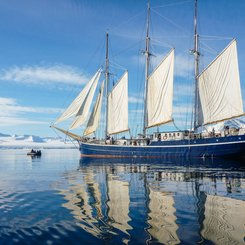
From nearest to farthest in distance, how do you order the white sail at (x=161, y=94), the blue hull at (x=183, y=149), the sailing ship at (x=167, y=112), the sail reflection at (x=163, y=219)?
the sail reflection at (x=163, y=219)
the blue hull at (x=183, y=149)
the sailing ship at (x=167, y=112)
the white sail at (x=161, y=94)

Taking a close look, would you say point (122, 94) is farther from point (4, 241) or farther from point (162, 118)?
point (4, 241)

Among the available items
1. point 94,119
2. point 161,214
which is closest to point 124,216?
point 161,214

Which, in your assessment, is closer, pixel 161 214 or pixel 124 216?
pixel 124 216

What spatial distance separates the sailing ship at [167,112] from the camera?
5791cm

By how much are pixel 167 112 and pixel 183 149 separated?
10.3 meters

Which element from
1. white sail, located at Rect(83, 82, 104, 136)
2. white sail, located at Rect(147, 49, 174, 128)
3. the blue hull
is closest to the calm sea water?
the blue hull

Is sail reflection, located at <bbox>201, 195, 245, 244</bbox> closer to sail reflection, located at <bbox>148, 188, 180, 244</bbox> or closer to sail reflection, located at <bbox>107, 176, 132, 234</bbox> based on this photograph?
sail reflection, located at <bbox>148, 188, 180, 244</bbox>

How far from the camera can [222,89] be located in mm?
59219

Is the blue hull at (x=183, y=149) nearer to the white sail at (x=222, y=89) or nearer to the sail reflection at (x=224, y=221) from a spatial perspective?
the white sail at (x=222, y=89)

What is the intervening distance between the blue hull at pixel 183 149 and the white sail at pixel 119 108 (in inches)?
234

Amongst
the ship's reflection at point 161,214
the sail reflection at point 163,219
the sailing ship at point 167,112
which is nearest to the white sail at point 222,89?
the sailing ship at point 167,112

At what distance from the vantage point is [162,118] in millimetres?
67500

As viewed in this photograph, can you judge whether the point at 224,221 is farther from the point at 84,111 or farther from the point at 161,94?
the point at 84,111

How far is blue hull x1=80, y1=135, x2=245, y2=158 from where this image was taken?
54.7 meters
